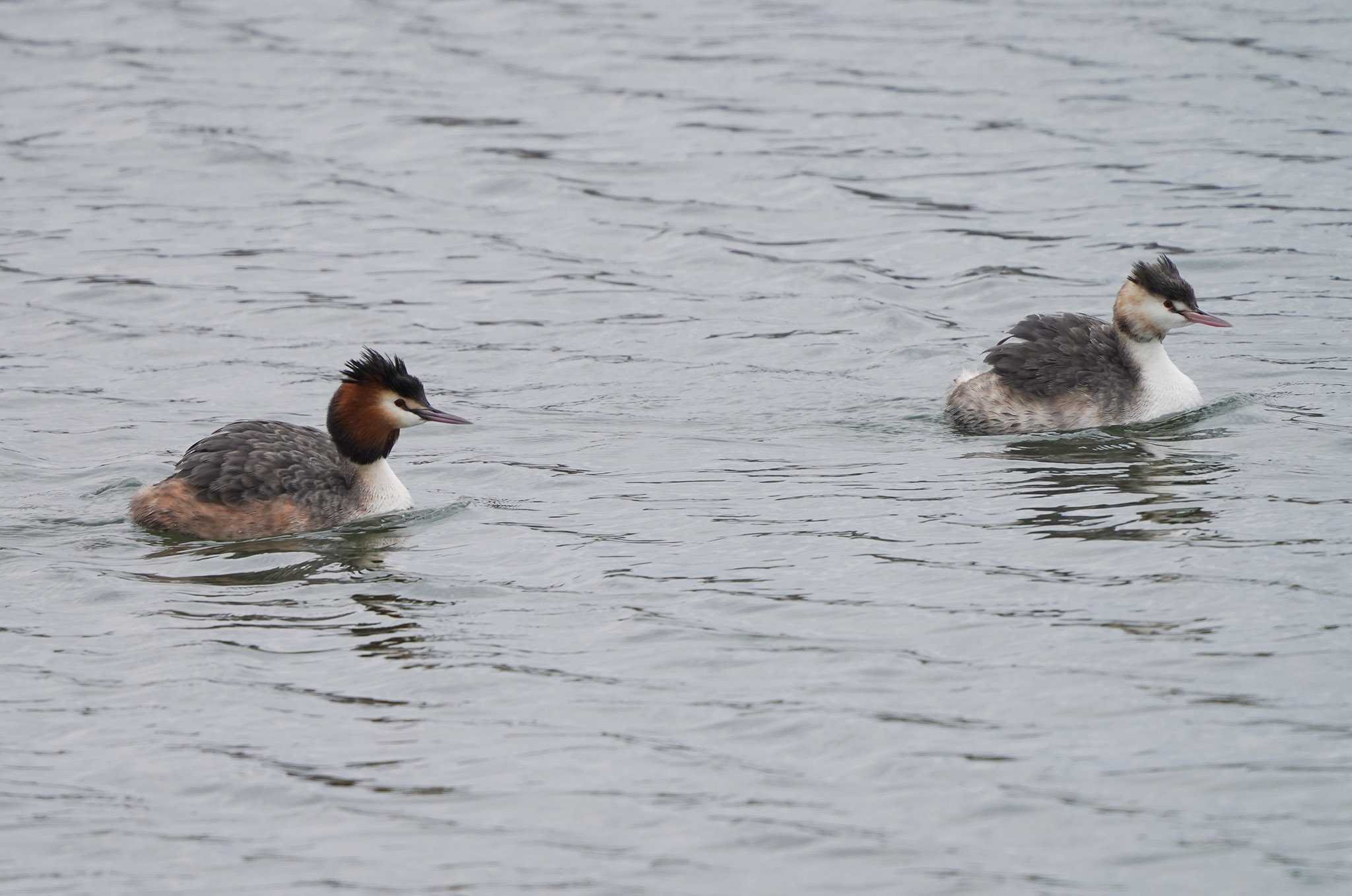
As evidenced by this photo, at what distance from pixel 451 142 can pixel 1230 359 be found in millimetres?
8876

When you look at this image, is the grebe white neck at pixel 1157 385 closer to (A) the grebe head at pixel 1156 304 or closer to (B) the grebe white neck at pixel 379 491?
(A) the grebe head at pixel 1156 304

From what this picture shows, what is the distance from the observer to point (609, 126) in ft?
65.6

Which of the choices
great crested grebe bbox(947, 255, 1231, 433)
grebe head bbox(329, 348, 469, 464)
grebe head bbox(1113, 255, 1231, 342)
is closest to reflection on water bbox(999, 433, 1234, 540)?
great crested grebe bbox(947, 255, 1231, 433)

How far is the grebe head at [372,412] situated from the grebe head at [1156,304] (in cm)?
447

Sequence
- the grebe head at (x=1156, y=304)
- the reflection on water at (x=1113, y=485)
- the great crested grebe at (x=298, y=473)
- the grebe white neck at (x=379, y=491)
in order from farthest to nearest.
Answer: the grebe head at (x=1156, y=304) → the grebe white neck at (x=379, y=491) → the great crested grebe at (x=298, y=473) → the reflection on water at (x=1113, y=485)

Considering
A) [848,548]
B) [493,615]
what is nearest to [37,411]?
A: [493,615]

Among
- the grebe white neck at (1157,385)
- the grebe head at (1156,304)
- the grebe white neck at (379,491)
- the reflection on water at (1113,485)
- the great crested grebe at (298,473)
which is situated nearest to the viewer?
the reflection on water at (1113,485)

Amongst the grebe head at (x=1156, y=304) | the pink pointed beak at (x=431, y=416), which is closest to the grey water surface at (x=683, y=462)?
the pink pointed beak at (x=431, y=416)

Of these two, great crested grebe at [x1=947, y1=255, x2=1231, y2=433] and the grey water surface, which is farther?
great crested grebe at [x1=947, y1=255, x2=1231, y2=433]

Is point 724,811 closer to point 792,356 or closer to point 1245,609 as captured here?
point 1245,609

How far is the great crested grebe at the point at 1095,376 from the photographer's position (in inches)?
482

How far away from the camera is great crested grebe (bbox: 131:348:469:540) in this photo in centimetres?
1071

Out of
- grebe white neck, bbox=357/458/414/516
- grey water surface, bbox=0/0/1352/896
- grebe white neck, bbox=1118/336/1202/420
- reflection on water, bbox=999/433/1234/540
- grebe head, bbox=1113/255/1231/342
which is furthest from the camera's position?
grebe white neck, bbox=1118/336/1202/420

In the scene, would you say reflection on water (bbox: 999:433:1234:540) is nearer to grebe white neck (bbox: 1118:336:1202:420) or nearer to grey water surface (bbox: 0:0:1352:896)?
grey water surface (bbox: 0:0:1352:896)
